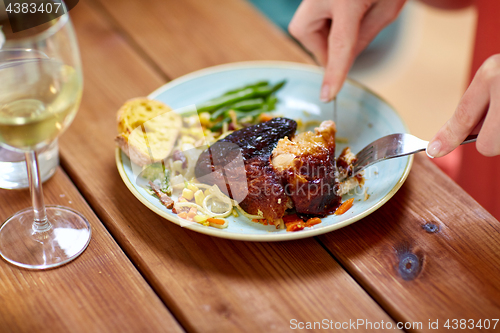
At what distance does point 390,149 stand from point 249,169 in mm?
490

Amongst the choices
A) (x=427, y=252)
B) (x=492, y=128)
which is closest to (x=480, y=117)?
(x=492, y=128)

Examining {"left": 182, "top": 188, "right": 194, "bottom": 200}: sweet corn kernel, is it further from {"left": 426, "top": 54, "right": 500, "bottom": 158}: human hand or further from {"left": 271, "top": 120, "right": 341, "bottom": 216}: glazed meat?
{"left": 426, "top": 54, "right": 500, "bottom": 158}: human hand

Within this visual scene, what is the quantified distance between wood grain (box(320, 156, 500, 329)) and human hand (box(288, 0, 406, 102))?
560mm

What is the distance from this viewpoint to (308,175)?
1.46 metres

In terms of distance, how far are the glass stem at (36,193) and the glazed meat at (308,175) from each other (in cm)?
71

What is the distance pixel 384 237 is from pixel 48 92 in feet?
3.51

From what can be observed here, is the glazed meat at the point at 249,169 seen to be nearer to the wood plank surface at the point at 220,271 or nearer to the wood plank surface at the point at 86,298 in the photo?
the wood plank surface at the point at 220,271

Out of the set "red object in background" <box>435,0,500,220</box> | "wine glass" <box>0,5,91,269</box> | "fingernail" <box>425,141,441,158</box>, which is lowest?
"red object in background" <box>435,0,500,220</box>

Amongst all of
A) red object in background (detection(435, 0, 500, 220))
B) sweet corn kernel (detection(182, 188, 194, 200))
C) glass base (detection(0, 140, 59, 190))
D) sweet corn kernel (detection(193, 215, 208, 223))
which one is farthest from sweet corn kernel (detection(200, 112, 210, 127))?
red object in background (detection(435, 0, 500, 220))

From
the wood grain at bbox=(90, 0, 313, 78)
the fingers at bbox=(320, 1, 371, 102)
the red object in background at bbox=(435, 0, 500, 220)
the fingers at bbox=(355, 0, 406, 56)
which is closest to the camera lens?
the fingers at bbox=(320, 1, 371, 102)

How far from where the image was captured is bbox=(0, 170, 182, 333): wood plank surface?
1.21m

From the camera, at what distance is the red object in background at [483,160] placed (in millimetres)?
2267

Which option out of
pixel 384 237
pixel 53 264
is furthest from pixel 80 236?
pixel 384 237

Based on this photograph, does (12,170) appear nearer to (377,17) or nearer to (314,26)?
(314,26)
